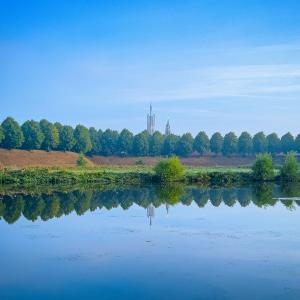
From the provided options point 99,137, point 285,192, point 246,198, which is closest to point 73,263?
point 246,198

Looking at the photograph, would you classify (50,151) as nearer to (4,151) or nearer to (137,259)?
(4,151)

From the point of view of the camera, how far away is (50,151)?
87938 mm

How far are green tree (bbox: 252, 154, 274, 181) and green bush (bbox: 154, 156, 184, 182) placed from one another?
972 centimetres

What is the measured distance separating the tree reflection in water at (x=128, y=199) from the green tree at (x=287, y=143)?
170 feet

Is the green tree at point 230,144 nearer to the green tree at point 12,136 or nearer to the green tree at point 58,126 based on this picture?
the green tree at point 58,126

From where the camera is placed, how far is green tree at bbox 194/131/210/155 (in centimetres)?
10096

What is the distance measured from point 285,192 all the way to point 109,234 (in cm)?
2610

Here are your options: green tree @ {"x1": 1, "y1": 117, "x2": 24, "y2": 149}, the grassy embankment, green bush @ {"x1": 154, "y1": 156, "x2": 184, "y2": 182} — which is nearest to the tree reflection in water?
green bush @ {"x1": 154, "y1": 156, "x2": 184, "y2": 182}

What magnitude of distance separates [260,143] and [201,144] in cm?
1251

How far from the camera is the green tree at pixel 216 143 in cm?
10069

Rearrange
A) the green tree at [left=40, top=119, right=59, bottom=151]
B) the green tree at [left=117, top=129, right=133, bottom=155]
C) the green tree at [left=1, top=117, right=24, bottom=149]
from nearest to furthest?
the green tree at [left=1, top=117, right=24, bottom=149], the green tree at [left=40, top=119, right=59, bottom=151], the green tree at [left=117, top=129, right=133, bottom=155]

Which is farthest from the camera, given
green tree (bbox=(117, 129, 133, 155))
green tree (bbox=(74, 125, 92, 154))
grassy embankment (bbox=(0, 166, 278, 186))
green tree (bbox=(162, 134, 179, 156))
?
green tree (bbox=(162, 134, 179, 156))

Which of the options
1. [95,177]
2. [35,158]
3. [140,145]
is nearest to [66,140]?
[35,158]

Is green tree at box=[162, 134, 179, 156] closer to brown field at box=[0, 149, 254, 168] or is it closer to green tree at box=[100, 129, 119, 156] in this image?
brown field at box=[0, 149, 254, 168]
